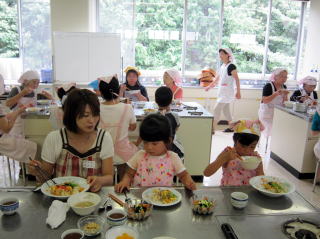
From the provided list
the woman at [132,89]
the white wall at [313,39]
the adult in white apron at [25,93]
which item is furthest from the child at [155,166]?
the white wall at [313,39]

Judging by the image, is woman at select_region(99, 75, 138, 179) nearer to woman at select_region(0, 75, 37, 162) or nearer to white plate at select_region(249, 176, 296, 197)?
woman at select_region(0, 75, 37, 162)

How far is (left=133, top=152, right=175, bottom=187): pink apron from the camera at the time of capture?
5.60 feet

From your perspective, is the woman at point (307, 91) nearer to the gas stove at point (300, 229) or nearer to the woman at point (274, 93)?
the woman at point (274, 93)

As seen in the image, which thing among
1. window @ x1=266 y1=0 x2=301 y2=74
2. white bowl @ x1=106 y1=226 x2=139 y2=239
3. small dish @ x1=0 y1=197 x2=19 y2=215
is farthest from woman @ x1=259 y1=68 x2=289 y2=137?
small dish @ x1=0 y1=197 x2=19 y2=215

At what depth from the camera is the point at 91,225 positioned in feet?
4.05

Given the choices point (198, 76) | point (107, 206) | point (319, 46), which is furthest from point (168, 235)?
point (319, 46)

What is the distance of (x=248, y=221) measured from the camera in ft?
4.39

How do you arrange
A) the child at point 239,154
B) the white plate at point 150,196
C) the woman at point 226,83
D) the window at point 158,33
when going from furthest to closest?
the window at point 158,33 → the woman at point 226,83 → the child at point 239,154 → the white plate at point 150,196

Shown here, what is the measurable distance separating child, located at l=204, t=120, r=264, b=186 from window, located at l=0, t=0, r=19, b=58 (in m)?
5.42

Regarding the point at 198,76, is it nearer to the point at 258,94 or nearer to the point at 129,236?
the point at 258,94

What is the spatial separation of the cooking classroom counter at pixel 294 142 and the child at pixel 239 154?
203 centimetres

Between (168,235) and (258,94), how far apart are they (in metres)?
5.43

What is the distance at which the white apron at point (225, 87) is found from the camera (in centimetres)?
542

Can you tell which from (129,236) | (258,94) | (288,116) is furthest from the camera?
(258,94)
